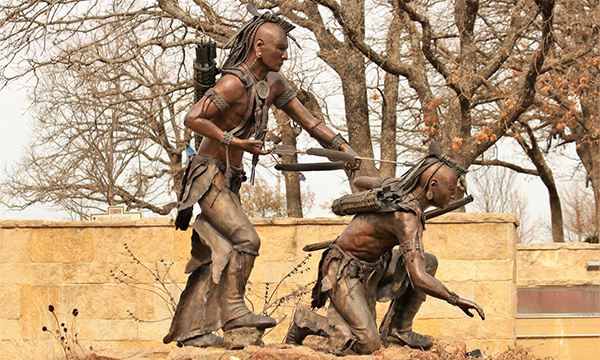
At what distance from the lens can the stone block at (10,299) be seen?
28.9ft

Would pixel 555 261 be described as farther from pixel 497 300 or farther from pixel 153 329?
pixel 153 329

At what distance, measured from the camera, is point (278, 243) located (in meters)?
8.67

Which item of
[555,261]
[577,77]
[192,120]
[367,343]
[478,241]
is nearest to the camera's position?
[192,120]

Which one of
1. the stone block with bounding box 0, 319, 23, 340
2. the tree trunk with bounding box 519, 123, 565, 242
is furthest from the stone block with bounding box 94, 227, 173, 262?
the tree trunk with bounding box 519, 123, 565, 242

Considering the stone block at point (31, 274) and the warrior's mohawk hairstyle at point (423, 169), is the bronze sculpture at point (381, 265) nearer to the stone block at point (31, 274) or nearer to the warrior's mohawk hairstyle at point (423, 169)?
the warrior's mohawk hairstyle at point (423, 169)

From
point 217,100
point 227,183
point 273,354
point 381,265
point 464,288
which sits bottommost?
point 273,354

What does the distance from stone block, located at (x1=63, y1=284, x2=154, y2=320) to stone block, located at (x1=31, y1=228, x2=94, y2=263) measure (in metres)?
0.33

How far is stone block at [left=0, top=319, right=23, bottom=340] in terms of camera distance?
8648 millimetres

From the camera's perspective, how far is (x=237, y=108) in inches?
204

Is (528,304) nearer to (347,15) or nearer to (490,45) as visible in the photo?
(347,15)

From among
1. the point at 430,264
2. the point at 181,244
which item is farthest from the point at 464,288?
the point at 430,264

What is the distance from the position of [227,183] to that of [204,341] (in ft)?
3.33

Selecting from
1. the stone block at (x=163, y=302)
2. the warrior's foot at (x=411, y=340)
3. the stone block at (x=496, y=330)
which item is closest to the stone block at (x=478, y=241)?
the stone block at (x=496, y=330)

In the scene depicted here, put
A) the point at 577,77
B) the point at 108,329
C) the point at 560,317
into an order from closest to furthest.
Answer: the point at 108,329
the point at 560,317
the point at 577,77
